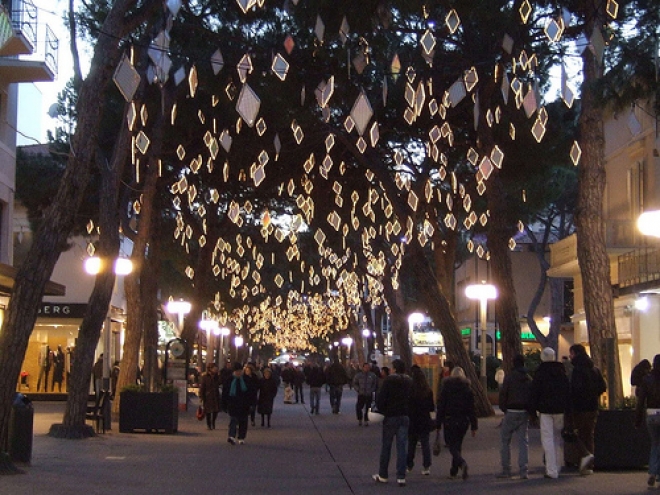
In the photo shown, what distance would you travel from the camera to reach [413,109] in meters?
26.8

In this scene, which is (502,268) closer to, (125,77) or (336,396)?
(125,77)

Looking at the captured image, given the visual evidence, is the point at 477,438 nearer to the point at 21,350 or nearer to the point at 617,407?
the point at 617,407

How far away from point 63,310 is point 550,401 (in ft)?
105

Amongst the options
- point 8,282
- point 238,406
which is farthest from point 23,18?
point 238,406

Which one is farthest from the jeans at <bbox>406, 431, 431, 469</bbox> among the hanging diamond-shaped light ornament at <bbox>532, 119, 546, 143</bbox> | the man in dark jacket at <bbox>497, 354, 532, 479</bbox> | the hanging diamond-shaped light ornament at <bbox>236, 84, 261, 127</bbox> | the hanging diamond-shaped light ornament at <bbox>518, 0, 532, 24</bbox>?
the hanging diamond-shaped light ornament at <bbox>532, 119, 546, 143</bbox>

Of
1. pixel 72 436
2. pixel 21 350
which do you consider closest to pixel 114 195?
pixel 72 436

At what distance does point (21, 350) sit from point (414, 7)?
29.9 ft

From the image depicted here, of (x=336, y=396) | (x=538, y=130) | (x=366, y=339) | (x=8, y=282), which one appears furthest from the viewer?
(x=366, y=339)

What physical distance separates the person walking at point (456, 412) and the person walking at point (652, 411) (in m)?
2.44

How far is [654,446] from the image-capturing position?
555 inches

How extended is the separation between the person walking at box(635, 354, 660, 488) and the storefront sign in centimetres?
3264

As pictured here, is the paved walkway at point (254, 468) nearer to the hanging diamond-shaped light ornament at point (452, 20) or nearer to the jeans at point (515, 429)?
the jeans at point (515, 429)

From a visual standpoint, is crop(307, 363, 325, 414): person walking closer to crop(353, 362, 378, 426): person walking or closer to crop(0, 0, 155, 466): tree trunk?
crop(353, 362, 378, 426): person walking

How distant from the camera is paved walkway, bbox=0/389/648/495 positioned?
14.6m
